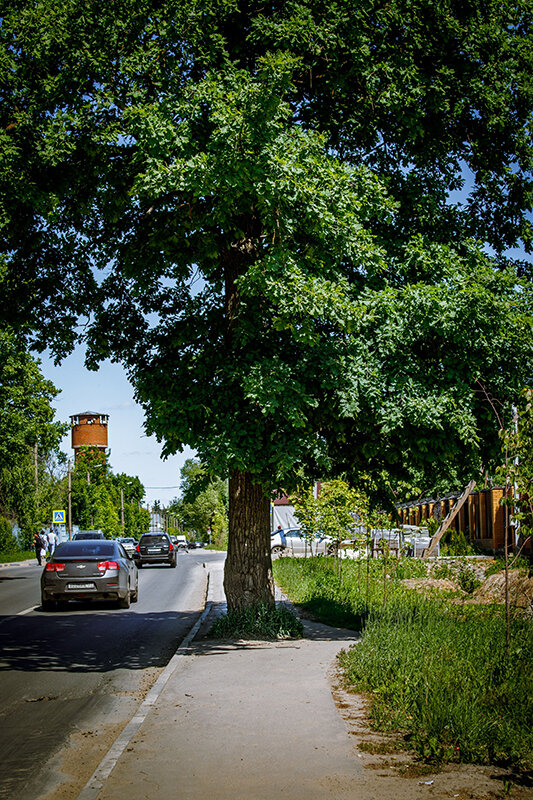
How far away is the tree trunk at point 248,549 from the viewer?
449 inches

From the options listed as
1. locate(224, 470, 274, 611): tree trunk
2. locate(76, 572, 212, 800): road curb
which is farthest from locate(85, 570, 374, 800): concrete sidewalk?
locate(224, 470, 274, 611): tree trunk

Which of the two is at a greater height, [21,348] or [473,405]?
[21,348]

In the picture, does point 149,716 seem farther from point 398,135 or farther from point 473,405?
point 398,135

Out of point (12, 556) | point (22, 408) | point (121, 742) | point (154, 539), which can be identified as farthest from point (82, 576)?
point (12, 556)

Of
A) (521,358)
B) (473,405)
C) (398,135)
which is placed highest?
(398,135)

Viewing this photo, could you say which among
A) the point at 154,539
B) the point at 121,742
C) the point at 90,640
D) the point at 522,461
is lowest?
Result: the point at 154,539

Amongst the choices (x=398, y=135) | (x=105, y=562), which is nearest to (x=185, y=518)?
(x=105, y=562)

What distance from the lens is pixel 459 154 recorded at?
12.2m

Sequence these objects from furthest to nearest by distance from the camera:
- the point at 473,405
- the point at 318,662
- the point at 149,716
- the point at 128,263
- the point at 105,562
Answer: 1. the point at 105,562
2. the point at 128,263
3. the point at 473,405
4. the point at 318,662
5. the point at 149,716

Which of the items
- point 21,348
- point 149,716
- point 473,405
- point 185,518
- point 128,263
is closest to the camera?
point 149,716

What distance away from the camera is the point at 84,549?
17000 mm

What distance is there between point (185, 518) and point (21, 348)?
337 feet

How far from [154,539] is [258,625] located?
29.2 meters

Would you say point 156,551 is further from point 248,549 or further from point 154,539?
point 248,549
